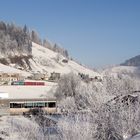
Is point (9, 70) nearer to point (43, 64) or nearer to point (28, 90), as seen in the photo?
point (43, 64)

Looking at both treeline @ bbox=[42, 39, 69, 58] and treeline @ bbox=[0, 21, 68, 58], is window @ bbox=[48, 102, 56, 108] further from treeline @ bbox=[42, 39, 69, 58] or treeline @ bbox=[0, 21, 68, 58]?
treeline @ bbox=[42, 39, 69, 58]

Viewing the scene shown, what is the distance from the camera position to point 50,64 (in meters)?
151

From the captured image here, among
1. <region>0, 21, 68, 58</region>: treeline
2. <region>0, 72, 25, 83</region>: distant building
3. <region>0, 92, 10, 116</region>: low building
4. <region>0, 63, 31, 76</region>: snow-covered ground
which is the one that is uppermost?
<region>0, 21, 68, 58</region>: treeline

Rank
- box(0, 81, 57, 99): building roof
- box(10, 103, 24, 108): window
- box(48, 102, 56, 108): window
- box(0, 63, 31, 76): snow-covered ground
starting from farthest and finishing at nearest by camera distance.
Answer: box(0, 63, 31, 76): snow-covered ground, box(0, 81, 57, 99): building roof, box(10, 103, 24, 108): window, box(48, 102, 56, 108): window

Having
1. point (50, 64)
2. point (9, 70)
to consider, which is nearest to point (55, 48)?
point (50, 64)

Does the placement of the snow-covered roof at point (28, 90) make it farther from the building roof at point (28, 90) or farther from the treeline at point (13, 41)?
the treeline at point (13, 41)

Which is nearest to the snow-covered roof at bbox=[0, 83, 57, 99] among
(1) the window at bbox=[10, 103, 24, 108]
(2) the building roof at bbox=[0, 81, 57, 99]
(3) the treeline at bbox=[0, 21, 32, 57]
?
(2) the building roof at bbox=[0, 81, 57, 99]

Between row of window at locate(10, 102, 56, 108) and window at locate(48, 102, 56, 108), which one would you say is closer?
window at locate(48, 102, 56, 108)

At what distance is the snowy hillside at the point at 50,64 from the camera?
144m

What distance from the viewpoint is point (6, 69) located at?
429 ft

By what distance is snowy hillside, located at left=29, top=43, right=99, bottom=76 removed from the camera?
144 metres

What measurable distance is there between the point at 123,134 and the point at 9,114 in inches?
1674

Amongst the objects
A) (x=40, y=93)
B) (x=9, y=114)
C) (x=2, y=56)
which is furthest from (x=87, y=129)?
(x=2, y=56)

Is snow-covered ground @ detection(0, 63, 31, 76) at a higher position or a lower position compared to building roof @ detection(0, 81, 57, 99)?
higher
